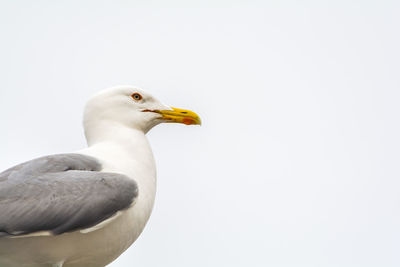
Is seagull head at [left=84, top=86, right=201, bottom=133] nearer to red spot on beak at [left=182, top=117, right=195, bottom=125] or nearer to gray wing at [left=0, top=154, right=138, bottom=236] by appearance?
red spot on beak at [left=182, top=117, right=195, bottom=125]

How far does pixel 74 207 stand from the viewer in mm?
4512

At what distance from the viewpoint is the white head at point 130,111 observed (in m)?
5.51

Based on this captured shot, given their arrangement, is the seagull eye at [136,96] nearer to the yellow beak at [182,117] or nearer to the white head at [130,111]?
the white head at [130,111]

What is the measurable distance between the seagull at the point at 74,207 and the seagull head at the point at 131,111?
428mm

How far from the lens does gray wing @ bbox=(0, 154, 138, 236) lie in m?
4.41

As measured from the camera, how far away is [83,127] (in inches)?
220

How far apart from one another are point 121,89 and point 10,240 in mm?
1705

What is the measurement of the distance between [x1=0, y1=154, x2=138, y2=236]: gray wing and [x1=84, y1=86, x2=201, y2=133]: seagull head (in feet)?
2.56

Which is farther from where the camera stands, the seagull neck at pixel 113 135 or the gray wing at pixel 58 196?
the seagull neck at pixel 113 135

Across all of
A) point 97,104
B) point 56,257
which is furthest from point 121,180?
point 97,104

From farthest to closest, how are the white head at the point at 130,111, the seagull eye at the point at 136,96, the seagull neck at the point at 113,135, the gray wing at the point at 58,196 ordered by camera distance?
the seagull eye at the point at 136,96 < the white head at the point at 130,111 < the seagull neck at the point at 113,135 < the gray wing at the point at 58,196

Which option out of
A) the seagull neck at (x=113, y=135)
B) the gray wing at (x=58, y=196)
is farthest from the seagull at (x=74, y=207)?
the seagull neck at (x=113, y=135)

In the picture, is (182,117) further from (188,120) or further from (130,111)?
(130,111)

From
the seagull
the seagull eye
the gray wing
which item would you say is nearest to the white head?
the seagull eye
